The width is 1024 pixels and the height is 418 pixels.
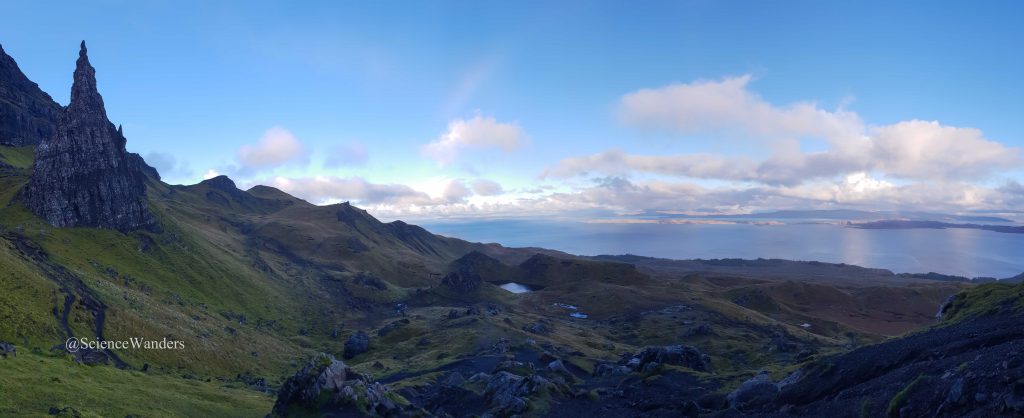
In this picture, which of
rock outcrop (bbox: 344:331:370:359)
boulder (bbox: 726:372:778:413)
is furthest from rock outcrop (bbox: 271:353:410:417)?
rock outcrop (bbox: 344:331:370:359)

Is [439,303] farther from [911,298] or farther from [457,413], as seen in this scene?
[911,298]

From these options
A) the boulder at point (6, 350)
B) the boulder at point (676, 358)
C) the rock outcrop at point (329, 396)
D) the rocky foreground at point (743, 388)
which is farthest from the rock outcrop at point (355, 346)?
the boulder at point (6, 350)

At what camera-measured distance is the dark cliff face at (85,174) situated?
107 m

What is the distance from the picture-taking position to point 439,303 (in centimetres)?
16312

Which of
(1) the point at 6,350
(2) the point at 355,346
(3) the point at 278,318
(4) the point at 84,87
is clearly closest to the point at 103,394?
(1) the point at 6,350

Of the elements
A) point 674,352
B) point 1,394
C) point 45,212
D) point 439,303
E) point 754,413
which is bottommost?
point 439,303

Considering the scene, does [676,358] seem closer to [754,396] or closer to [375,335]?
[754,396]

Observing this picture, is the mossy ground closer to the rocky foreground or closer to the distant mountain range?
the distant mountain range

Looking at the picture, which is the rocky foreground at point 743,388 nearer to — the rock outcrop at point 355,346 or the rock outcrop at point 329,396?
the rock outcrop at point 329,396

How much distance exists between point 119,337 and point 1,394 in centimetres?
3474

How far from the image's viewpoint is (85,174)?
115625 millimetres

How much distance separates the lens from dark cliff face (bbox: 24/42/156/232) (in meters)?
107

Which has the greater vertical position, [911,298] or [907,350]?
[907,350]

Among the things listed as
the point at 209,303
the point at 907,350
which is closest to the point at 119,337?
the point at 209,303
